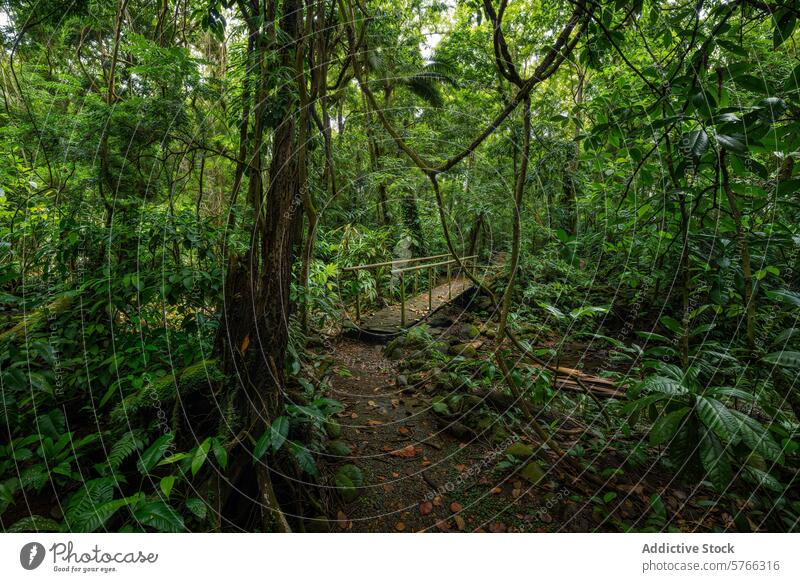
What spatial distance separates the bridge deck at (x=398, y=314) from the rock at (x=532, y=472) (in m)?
3.04

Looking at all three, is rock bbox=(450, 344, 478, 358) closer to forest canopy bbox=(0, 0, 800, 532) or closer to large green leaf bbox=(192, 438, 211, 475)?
forest canopy bbox=(0, 0, 800, 532)

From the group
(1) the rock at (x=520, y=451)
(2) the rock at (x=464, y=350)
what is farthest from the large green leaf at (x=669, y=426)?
(2) the rock at (x=464, y=350)

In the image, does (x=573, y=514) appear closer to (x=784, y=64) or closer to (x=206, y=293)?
(x=206, y=293)

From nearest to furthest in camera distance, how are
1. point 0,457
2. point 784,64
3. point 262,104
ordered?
point 0,457 < point 262,104 < point 784,64

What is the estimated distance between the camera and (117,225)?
223 cm

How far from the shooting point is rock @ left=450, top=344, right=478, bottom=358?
4046mm
